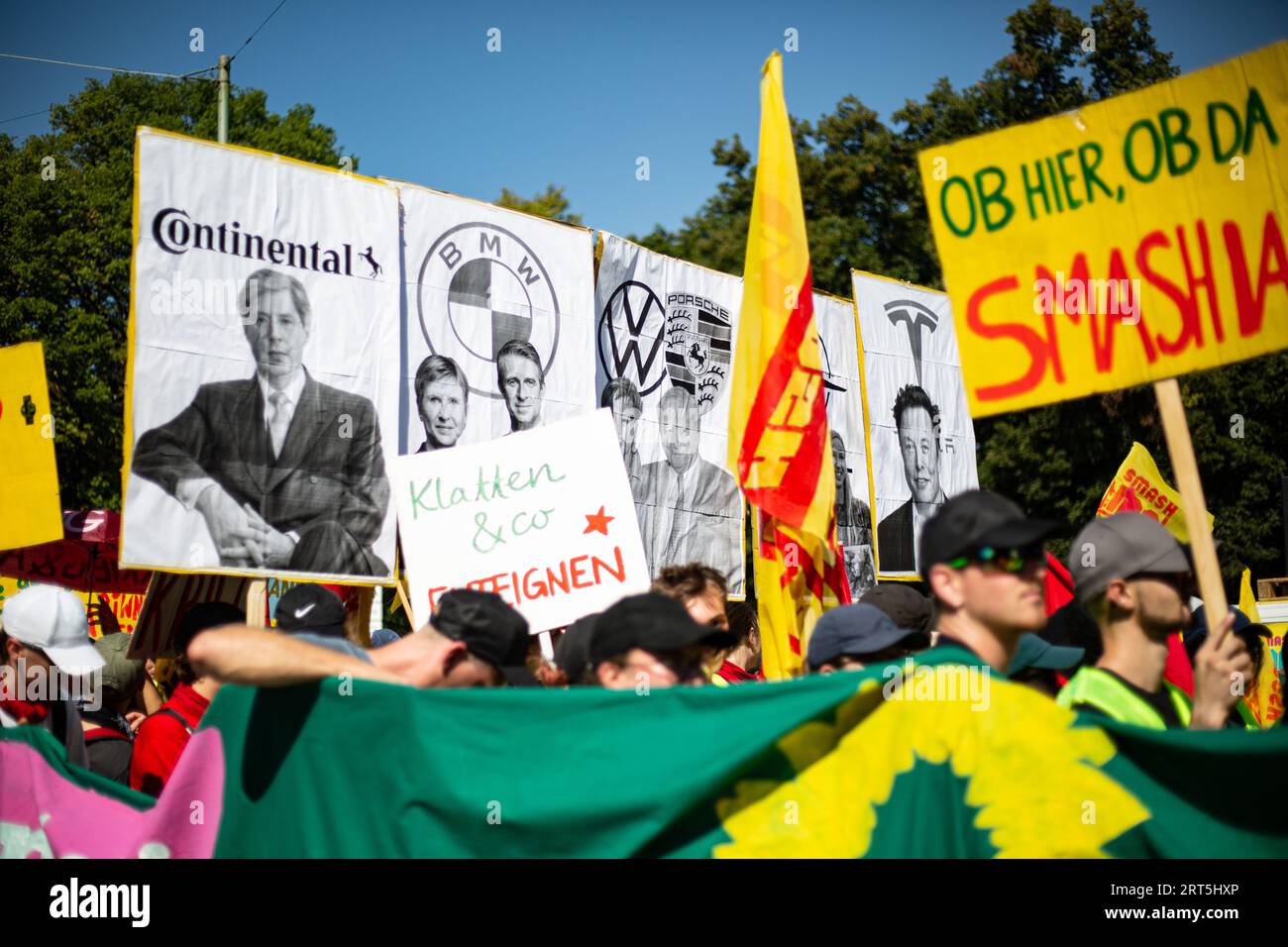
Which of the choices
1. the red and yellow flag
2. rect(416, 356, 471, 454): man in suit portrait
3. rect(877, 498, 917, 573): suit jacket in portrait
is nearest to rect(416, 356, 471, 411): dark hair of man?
rect(416, 356, 471, 454): man in suit portrait

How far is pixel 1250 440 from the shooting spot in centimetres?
2878

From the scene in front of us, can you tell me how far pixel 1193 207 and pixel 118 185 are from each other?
28227 millimetres

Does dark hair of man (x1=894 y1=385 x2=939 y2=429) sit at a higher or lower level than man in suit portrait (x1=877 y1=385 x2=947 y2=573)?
higher

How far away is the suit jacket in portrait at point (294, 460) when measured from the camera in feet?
23.8

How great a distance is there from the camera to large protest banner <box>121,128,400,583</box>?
23.5 ft

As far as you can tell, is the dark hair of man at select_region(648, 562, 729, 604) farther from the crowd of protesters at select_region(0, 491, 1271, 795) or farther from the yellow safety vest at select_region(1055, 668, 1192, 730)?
the yellow safety vest at select_region(1055, 668, 1192, 730)

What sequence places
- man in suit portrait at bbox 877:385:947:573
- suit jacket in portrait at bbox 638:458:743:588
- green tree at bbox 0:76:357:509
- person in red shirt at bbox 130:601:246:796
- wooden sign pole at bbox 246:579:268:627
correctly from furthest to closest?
green tree at bbox 0:76:357:509
man in suit portrait at bbox 877:385:947:573
suit jacket in portrait at bbox 638:458:743:588
wooden sign pole at bbox 246:579:268:627
person in red shirt at bbox 130:601:246:796

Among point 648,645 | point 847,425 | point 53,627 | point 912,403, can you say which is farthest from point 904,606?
point 912,403

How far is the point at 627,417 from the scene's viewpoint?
10.1 meters

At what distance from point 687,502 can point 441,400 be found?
93.2 inches
